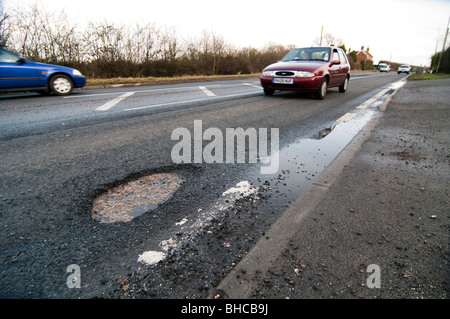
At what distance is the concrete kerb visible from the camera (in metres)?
1.29

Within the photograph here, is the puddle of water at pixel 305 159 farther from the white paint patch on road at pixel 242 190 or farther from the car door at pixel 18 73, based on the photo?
the car door at pixel 18 73

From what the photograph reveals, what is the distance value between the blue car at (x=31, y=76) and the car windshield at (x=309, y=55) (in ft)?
24.8

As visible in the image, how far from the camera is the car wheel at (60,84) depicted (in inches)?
330

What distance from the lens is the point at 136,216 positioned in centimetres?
191

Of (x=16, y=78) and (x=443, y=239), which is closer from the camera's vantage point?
(x=443, y=239)

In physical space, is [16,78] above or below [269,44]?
below

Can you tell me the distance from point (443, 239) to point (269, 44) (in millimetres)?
33705

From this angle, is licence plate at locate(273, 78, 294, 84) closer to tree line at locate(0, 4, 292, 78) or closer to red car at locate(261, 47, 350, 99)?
red car at locate(261, 47, 350, 99)

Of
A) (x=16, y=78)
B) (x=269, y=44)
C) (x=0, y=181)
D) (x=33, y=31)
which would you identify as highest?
(x=269, y=44)

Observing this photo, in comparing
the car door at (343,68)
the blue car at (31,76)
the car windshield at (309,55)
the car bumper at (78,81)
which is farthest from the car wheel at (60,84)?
the car door at (343,68)

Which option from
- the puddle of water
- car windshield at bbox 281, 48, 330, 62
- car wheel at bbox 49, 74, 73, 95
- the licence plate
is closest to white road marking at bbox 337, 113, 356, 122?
the puddle of water
